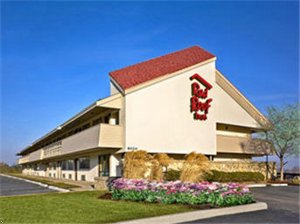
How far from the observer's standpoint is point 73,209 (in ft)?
38.7

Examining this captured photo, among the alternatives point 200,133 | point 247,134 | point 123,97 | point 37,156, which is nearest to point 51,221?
point 123,97

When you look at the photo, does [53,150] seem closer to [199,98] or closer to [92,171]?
[92,171]

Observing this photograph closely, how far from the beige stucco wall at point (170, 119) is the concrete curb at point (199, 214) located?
11718mm

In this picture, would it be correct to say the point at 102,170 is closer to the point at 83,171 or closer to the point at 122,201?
the point at 83,171

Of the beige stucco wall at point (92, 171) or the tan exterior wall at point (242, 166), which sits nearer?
the tan exterior wall at point (242, 166)

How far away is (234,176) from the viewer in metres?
25.8

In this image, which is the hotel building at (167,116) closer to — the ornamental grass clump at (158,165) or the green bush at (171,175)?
the ornamental grass clump at (158,165)

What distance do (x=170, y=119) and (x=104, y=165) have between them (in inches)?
240

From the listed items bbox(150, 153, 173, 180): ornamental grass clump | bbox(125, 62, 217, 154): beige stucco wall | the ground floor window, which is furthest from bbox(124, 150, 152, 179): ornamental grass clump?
the ground floor window

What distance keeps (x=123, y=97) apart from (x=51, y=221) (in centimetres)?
1415

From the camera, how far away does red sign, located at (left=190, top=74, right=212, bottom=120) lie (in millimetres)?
26953

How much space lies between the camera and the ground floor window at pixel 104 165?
2604 centimetres

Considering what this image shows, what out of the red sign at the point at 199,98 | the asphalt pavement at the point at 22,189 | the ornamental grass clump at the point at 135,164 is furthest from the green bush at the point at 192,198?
the red sign at the point at 199,98

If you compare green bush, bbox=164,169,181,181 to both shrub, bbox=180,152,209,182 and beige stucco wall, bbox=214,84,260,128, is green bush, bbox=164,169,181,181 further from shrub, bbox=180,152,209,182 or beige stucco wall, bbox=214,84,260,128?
beige stucco wall, bbox=214,84,260,128
